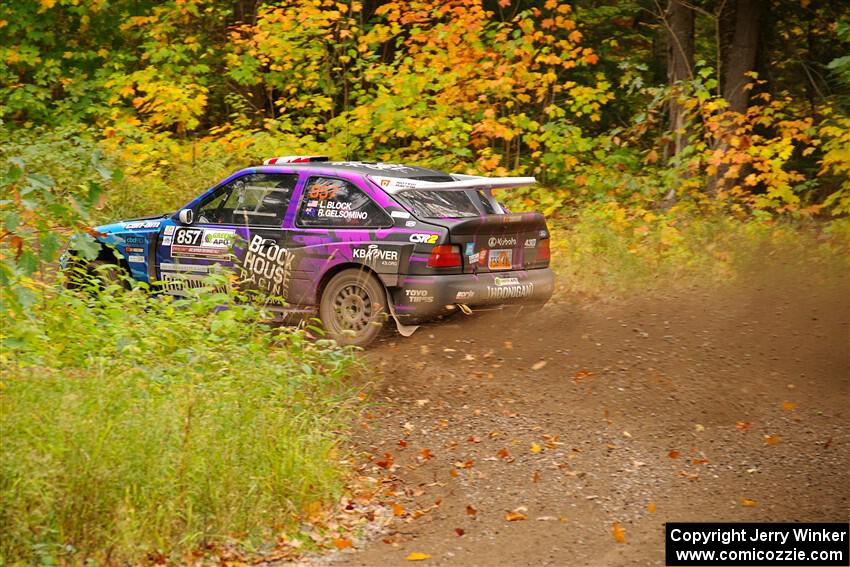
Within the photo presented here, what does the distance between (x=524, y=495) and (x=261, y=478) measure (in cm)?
171

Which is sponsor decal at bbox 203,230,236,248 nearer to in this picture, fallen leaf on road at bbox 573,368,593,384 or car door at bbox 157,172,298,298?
car door at bbox 157,172,298,298

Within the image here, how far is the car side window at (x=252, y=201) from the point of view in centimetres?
1032

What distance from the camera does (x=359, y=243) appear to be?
9773 millimetres

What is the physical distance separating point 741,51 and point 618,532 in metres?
11.8

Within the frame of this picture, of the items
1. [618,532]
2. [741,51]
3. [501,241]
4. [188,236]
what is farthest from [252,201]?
[741,51]

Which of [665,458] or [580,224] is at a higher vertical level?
[580,224]

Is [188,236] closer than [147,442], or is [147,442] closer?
[147,442]

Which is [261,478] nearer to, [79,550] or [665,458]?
[79,550]

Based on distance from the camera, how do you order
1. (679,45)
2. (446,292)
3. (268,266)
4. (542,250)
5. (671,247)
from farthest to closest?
(679,45) → (671,247) → (542,250) → (268,266) → (446,292)

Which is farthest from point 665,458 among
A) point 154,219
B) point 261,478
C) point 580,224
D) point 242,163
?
point 242,163

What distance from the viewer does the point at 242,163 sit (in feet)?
53.8

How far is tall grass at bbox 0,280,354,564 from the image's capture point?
5668mm

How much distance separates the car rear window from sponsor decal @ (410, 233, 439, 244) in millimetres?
237

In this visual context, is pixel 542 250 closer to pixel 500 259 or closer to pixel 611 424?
pixel 500 259
